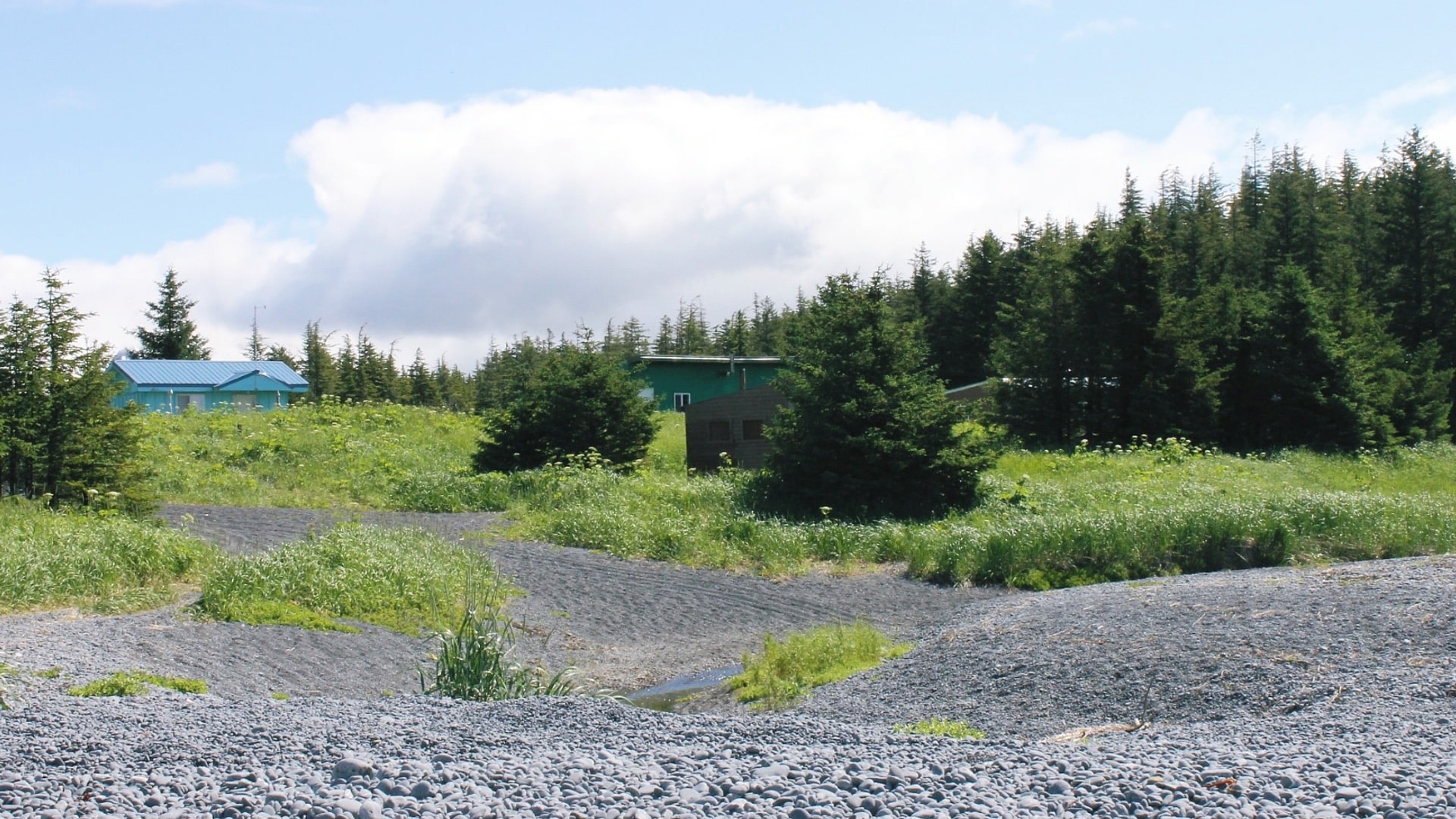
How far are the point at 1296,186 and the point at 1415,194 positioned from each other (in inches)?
521

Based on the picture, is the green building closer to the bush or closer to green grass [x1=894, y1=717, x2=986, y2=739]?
the bush

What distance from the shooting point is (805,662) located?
10.6m

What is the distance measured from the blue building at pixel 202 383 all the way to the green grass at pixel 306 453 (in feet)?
41.3

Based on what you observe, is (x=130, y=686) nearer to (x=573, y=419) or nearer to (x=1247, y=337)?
(x=573, y=419)

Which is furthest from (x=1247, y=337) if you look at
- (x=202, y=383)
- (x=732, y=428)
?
(x=202, y=383)

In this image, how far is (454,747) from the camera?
5.24 meters

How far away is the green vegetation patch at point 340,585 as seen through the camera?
1148 cm

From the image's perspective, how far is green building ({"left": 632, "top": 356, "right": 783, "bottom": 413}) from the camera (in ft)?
150

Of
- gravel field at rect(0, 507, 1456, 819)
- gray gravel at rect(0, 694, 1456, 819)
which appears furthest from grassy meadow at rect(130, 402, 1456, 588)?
gray gravel at rect(0, 694, 1456, 819)

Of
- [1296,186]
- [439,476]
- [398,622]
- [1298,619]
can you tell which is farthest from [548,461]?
[1296,186]

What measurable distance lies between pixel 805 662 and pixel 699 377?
36.0 m

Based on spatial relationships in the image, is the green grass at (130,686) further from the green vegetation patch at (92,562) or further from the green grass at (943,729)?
the green grass at (943,729)

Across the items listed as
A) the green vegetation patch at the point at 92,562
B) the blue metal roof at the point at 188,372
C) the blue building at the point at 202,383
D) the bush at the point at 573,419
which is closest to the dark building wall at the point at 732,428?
the bush at the point at 573,419

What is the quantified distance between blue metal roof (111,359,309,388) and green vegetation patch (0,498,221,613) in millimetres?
33646
